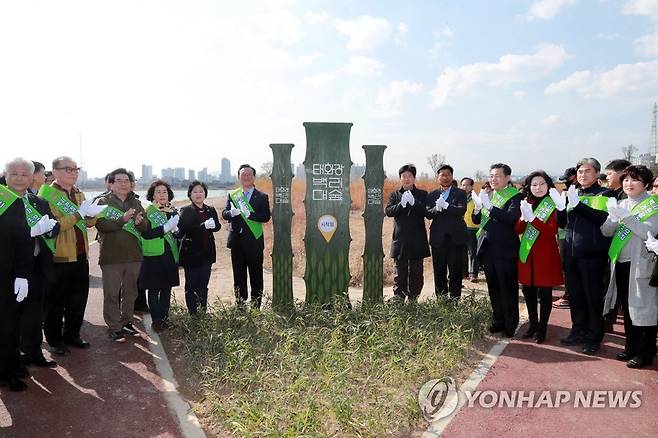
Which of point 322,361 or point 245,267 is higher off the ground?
point 245,267

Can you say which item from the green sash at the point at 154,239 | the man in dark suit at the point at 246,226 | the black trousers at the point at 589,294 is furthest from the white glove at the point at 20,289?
the black trousers at the point at 589,294

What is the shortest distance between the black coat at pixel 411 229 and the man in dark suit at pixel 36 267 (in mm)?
3663

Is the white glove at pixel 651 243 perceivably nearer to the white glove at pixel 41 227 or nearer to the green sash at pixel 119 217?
the green sash at pixel 119 217

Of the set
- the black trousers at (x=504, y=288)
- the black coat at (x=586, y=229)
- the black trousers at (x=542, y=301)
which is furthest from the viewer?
the black trousers at (x=504, y=288)

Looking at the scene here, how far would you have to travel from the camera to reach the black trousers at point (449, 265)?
19.4ft

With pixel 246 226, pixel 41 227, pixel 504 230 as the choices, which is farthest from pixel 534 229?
pixel 41 227

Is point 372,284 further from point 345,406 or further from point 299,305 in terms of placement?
point 345,406

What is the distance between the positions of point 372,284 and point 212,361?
98.0 inches

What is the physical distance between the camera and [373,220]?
6090 millimetres

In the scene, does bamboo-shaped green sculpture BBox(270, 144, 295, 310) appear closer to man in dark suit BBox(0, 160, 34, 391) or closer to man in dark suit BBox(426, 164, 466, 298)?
man in dark suit BBox(426, 164, 466, 298)

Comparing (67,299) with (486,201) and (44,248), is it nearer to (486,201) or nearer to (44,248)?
(44,248)

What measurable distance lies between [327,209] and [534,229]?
7.89 ft

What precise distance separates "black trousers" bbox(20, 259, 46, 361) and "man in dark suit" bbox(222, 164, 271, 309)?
205 centimetres

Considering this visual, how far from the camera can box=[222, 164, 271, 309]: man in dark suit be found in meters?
5.73
